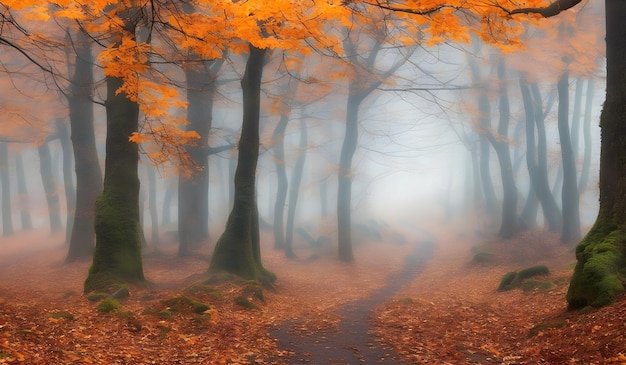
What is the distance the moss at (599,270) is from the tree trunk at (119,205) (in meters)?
8.85

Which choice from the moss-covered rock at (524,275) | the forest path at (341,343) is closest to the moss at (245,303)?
the forest path at (341,343)

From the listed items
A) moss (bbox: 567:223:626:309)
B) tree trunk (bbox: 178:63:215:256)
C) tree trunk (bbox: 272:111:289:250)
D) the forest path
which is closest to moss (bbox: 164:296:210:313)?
the forest path

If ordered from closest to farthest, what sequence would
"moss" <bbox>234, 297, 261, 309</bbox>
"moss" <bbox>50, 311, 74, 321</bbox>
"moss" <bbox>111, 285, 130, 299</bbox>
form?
"moss" <bbox>50, 311, 74, 321</bbox>, "moss" <bbox>111, 285, 130, 299</bbox>, "moss" <bbox>234, 297, 261, 309</bbox>

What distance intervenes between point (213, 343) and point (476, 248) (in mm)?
17181

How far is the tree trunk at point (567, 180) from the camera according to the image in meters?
19.1

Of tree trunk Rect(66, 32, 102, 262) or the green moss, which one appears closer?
tree trunk Rect(66, 32, 102, 262)

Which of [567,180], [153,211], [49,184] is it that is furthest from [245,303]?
[49,184]

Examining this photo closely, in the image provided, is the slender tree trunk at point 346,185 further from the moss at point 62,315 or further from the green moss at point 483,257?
the moss at point 62,315

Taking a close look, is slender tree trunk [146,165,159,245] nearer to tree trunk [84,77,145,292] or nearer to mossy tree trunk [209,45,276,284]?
mossy tree trunk [209,45,276,284]

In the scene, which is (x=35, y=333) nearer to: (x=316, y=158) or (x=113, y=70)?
(x=113, y=70)

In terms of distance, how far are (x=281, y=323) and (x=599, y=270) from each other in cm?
533

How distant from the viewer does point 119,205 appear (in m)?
11.2

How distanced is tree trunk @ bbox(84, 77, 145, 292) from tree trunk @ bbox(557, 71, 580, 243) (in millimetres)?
16210

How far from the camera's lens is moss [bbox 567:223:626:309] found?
22.7 ft
